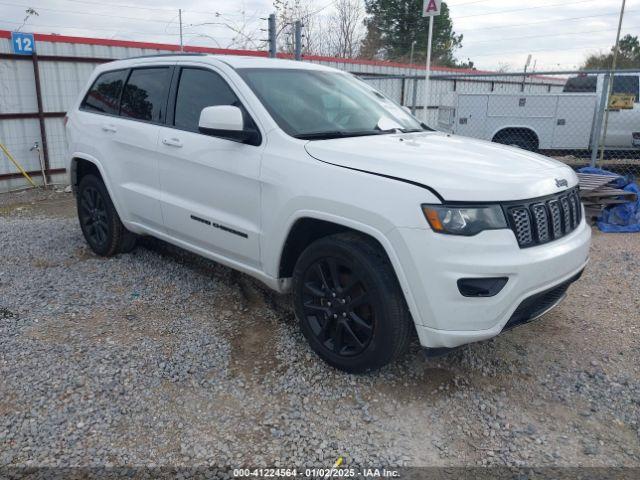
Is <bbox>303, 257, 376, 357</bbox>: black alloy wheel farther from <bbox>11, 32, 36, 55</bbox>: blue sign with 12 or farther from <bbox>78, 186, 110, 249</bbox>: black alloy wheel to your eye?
<bbox>11, 32, 36, 55</bbox>: blue sign with 12

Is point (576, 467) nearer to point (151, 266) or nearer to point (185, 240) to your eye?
point (185, 240)

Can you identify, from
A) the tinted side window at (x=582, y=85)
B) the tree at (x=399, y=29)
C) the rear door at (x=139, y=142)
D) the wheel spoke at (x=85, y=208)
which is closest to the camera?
the rear door at (x=139, y=142)

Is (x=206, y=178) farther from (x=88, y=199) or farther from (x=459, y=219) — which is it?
(x=88, y=199)

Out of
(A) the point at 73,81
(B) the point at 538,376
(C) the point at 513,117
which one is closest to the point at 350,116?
(B) the point at 538,376

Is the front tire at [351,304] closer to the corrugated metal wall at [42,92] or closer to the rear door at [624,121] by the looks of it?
the corrugated metal wall at [42,92]

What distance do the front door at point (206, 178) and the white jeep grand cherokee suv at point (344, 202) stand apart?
0.04 feet

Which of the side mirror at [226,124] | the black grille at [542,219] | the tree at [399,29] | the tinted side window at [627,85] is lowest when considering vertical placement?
the black grille at [542,219]

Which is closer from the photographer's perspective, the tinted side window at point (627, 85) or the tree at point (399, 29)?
the tinted side window at point (627, 85)

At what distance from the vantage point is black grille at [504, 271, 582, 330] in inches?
112

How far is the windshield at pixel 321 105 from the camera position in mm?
3521

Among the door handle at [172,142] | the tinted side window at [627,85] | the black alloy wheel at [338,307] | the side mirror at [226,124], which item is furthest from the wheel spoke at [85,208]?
the tinted side window at [627,85]

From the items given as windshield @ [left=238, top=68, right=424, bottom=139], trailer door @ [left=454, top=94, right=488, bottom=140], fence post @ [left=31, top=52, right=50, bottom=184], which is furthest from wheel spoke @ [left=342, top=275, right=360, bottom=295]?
fence post @ [left=31, top=52, right=50, bottom=184]

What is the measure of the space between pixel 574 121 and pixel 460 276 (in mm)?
8924

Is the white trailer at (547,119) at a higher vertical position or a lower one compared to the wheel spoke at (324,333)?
higher
